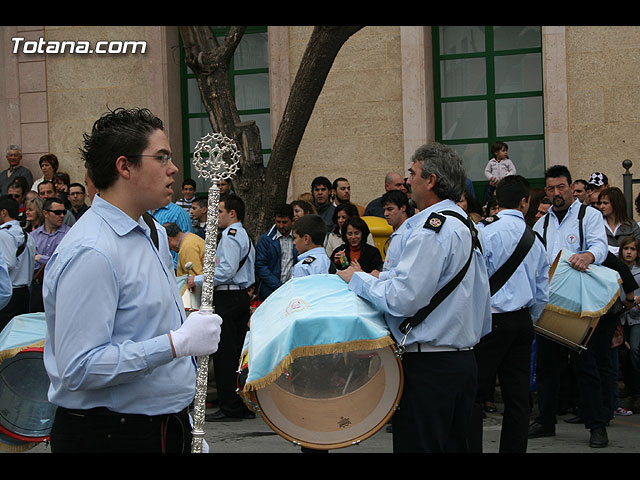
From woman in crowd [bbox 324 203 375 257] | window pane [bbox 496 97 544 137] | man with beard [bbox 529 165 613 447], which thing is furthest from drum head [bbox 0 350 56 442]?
window pane [bbox 496 97 544 137]

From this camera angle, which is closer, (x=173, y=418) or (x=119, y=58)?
(x=173, y=418)

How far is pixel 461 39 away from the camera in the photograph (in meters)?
14.2

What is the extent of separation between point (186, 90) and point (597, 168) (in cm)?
740

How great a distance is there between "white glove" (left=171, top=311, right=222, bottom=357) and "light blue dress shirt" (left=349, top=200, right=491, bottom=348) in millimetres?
1560

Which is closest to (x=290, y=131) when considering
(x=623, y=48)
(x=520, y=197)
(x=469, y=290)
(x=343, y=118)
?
(x=343, y=118)

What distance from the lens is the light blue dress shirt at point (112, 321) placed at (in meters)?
2.63

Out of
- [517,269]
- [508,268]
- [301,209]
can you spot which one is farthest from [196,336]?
[301,209]

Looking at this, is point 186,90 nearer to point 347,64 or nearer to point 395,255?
point 347,64

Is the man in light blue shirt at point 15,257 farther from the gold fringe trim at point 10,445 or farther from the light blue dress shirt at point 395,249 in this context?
the light blue dress shirt at point 395,249

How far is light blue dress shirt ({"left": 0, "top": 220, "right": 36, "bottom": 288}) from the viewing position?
8227mm

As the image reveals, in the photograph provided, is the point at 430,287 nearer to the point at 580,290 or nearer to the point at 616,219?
the point at 580,290

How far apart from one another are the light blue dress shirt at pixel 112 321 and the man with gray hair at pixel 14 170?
499 inches

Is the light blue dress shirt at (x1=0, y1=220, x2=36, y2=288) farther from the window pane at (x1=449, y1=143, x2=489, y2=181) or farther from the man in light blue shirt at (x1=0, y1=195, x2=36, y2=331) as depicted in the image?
the window pane at (x1=449, y1=143, x2=489, y2=181)

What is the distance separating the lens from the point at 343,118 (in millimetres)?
14094
